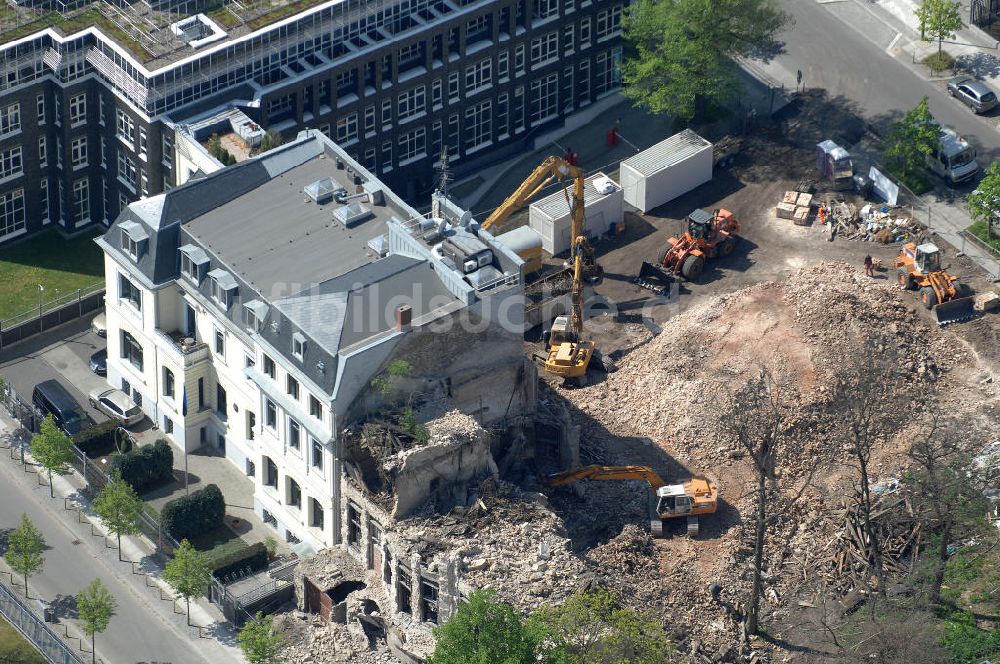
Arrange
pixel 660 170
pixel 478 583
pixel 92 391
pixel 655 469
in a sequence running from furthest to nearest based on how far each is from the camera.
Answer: pixel 660 170 < pixel 92 391 < pixel 655 469 < pixel 478 583

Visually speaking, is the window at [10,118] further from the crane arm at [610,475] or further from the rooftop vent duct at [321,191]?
the crane arm at [610,475]

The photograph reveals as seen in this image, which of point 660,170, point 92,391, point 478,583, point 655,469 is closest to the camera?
point 478,583

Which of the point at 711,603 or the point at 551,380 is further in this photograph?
the point at 551,380

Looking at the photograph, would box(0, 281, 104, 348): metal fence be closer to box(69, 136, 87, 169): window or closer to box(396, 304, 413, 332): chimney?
box(69, 136, 87, 169): window

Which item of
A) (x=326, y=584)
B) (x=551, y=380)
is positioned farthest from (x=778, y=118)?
(x=326, y=584)

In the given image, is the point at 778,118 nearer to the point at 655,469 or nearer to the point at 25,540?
the point at 655,469

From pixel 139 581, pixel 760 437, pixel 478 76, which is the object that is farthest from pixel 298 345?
pixel 478 76

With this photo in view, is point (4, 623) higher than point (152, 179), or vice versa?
point (152, 179)

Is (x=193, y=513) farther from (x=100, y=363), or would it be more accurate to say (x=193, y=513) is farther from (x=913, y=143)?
(x=913, y=143)
